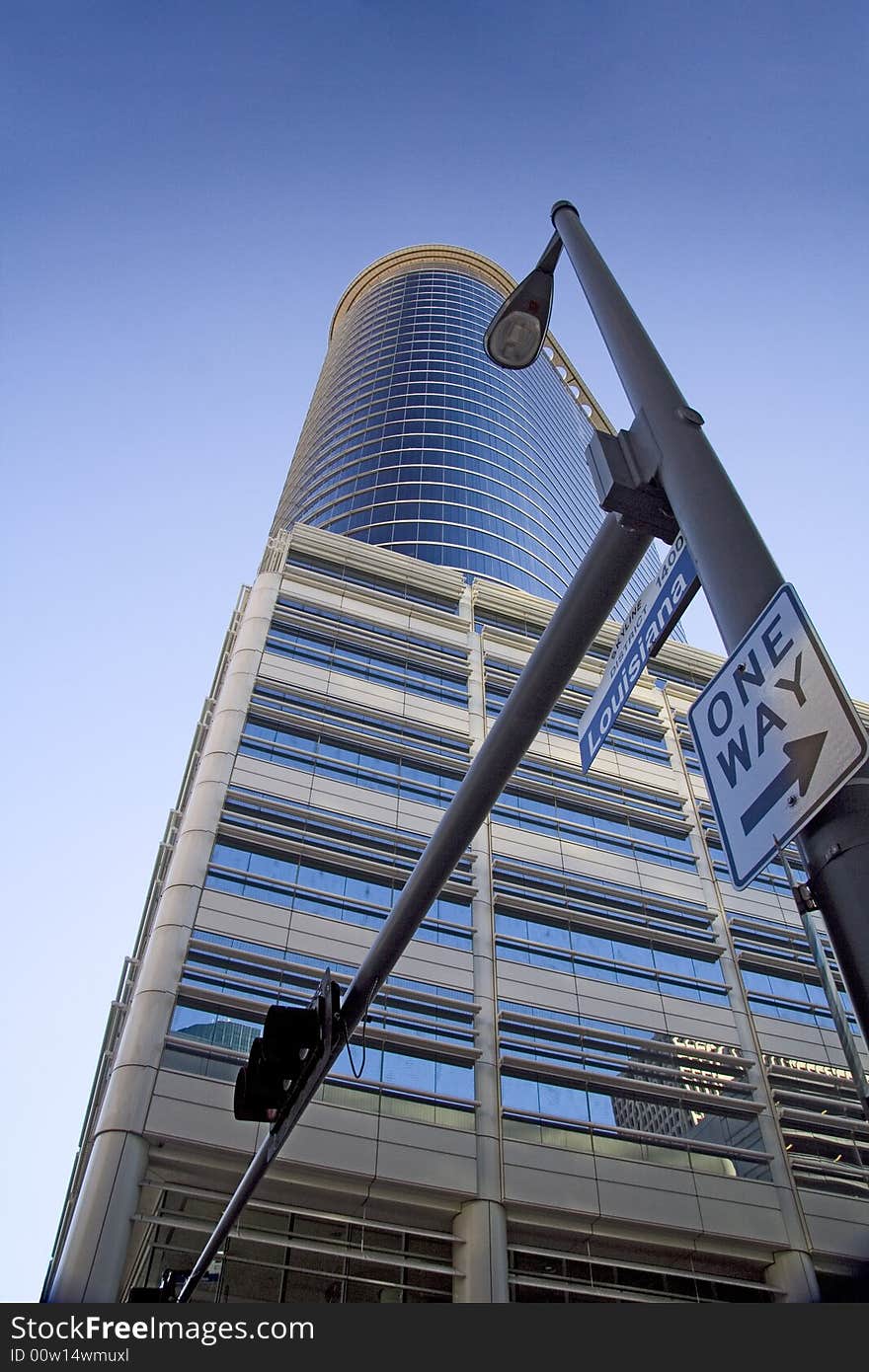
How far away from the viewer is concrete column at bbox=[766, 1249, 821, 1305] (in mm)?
22156

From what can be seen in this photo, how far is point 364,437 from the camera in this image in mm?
73062

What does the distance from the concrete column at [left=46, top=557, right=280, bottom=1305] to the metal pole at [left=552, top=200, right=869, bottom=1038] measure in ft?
60.8

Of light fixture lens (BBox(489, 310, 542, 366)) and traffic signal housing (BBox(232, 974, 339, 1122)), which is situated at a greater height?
light fixture lens (BBox(489, 310, 542, 366))

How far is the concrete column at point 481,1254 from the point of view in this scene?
19.6 metres

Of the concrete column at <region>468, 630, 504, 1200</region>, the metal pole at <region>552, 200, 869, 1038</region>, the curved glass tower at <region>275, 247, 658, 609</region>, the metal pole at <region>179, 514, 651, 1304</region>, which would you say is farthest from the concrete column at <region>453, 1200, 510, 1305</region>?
the curved glass tower at <region>275, 247, 658, 609</region>

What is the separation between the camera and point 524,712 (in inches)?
154

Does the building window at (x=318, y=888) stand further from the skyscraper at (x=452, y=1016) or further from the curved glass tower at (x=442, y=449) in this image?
the curved glass tower at (x=442, y=449)

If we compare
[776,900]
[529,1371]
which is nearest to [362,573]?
[776,900]

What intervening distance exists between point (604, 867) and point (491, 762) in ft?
92.1

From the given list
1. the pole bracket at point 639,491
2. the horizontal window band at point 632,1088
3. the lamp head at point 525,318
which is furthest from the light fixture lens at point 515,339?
the horizontal window band at point 632,1088

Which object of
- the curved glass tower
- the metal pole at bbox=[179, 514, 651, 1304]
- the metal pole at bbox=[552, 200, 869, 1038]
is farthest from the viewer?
the curved glass tower

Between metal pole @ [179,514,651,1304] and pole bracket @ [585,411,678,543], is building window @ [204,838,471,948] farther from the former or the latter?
pole bracket @ [585,411,678,543]

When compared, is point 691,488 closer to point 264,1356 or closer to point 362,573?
point 264,1356

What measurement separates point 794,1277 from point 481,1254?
27.6 ft
